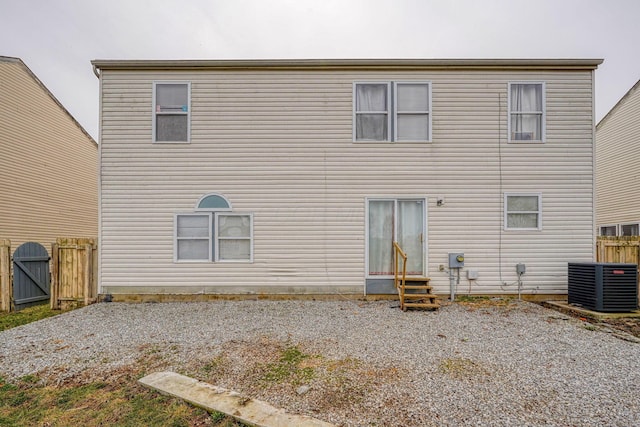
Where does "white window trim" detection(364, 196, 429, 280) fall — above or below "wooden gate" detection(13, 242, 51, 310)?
above

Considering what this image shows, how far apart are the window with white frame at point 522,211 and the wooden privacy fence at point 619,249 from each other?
1.73 meters

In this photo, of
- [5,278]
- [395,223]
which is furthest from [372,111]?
[5,278]

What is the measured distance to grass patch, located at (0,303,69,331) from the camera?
5.65m

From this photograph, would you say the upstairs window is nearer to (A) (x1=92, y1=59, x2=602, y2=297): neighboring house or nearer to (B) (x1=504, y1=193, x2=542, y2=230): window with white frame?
(A) (x1=92, y1=59, x2=602, y2=297): neighboring house

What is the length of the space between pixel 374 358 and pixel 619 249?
23.3ft

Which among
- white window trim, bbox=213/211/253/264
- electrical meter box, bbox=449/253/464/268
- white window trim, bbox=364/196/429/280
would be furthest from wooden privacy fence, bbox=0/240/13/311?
electrical meter box, bbox=449/253/464/268

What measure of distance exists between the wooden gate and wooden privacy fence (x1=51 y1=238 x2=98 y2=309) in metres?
0.93

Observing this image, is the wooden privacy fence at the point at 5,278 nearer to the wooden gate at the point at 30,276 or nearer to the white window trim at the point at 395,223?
the wooden gate at the point at 30,276

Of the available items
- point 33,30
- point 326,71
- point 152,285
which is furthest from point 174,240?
point 33,30

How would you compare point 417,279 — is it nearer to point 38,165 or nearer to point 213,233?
point 213,233

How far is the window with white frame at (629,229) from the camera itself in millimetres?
10937

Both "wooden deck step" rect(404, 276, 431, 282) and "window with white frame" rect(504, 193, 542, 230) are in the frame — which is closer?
"wooden deck step" rect(404, 276, 431, 282)

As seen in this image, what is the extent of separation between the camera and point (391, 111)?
7.09m

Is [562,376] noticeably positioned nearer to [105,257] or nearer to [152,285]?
[152,285]
